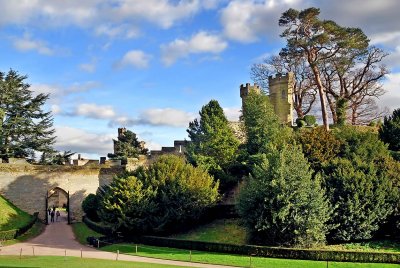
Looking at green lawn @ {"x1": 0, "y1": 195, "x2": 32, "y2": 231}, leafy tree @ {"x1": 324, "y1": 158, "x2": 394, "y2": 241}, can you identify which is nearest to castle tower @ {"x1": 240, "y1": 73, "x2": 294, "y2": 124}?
leafy tree @ {"x1": 324, "y1": 158, "x2": 394, "y2": 241}

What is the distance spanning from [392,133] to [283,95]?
17.8 m

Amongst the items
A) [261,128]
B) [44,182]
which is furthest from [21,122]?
[261,128]

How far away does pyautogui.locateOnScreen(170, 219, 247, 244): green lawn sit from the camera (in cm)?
3456

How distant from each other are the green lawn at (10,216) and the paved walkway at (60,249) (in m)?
2.04

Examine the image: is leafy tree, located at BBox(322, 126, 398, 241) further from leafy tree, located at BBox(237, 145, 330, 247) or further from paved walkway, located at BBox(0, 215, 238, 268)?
paved walkway, located at BBox(0, 215, 238, 268)

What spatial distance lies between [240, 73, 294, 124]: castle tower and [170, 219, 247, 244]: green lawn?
24611 millimetres

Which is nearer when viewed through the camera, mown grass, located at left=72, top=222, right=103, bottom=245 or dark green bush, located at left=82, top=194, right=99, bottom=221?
mown grass, located at left=72, top=222, right=103, bottom=245

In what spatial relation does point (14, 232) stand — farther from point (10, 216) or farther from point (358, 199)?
point (358, 199)

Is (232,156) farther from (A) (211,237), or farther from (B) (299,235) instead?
(B) (299,235)

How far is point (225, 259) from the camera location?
29.6 m

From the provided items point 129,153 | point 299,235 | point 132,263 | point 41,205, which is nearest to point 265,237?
point 299,235

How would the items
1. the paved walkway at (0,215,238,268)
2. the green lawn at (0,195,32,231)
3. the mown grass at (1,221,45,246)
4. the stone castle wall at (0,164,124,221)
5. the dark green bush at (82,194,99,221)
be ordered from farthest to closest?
1. the stone castle wall at (0,164,124,221)
2. the dark green bush at (82,194,99,221)
3. the green lawn at (0,195,32,231)
4. the mown grass at (1,221,45,246)
5. the paved walkway at (0,215,238,268)

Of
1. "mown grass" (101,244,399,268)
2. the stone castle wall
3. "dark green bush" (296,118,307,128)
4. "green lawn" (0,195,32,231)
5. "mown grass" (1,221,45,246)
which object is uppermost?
"dark green bush" (296,118,307,128)

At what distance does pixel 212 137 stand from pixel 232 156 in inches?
99.2
